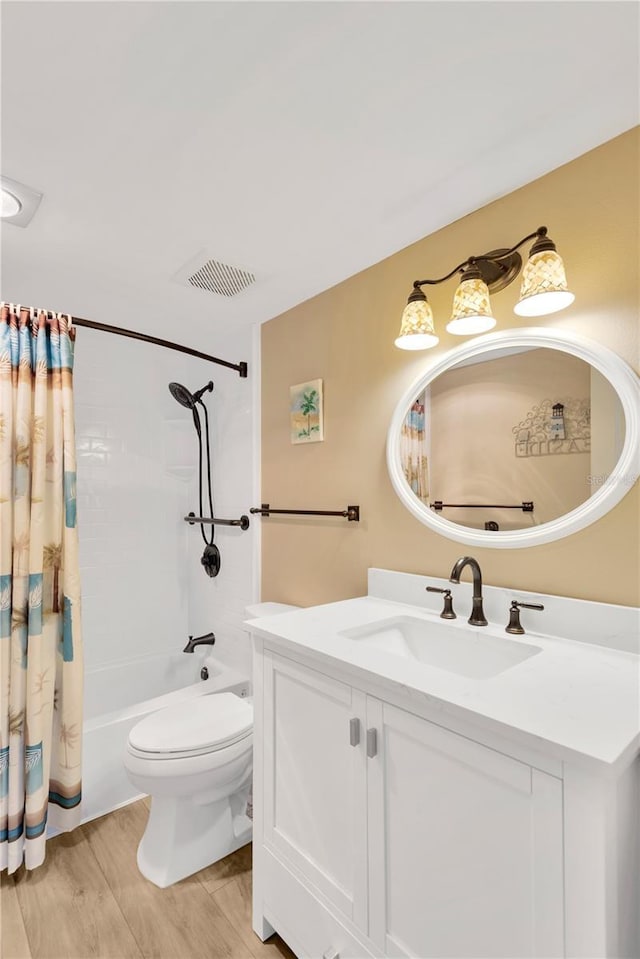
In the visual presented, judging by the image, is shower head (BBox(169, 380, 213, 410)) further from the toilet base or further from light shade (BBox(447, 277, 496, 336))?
the toilet base

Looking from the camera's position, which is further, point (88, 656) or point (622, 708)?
point (88, 656)

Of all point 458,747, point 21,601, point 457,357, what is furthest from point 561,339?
point 21,601

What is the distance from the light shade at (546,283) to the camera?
1.20m

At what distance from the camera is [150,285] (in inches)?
79.3

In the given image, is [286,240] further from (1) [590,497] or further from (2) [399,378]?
(1) [590,497]

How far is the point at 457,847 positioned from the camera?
899mm

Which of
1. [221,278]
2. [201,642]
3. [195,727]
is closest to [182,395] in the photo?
[221,278]

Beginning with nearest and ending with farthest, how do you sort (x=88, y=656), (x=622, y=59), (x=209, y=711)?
1. (x=622, y=59)
2. (x=209, y=711)
3. (x=88, y=656)

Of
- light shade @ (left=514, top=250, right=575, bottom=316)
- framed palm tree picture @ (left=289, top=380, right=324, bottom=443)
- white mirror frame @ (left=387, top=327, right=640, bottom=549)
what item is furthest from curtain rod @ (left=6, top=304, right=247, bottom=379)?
light shade @ (left=514, top=250, right=575, bottom=316)

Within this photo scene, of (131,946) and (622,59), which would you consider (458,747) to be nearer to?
(131,946)

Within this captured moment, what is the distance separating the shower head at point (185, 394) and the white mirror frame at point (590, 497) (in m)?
1.38

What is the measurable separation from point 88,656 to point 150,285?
1.97m

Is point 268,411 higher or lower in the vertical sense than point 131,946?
higher

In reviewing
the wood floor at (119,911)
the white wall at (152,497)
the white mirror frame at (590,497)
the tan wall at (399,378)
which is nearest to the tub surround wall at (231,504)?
Result: the white wall at (152,497)
